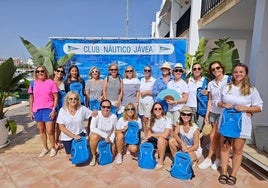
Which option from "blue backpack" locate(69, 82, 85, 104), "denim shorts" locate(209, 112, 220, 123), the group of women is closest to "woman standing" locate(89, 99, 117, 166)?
the group of women

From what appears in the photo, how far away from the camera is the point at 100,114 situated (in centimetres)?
383

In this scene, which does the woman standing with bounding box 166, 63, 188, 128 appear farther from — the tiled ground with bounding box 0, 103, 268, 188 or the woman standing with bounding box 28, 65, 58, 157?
the woman standing with bounding box 28, 65, 58, 157

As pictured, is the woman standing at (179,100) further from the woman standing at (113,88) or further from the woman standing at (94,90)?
the woman standing at (94,90)

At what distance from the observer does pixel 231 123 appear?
2951 millimetres

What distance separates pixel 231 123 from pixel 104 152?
6.84 ft

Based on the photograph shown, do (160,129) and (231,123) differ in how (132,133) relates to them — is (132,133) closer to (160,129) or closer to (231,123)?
(160,129)

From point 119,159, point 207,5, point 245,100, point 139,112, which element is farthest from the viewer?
point 207,5

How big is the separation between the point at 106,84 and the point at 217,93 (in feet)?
6.93

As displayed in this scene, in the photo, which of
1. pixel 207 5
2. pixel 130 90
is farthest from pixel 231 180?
pixel 207 5

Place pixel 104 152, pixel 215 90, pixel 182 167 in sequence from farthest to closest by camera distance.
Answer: pixel 104 152, pixel 215 90, pixel 182 167

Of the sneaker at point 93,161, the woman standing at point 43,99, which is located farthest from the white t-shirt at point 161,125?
the woman standing at point 43,99

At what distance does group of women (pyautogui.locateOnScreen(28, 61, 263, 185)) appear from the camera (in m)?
3.52

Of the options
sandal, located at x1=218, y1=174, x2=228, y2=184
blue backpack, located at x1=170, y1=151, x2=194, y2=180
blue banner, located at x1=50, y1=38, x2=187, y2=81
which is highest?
blue banner, located at x1=50, y1=38, x2=187, y2=81

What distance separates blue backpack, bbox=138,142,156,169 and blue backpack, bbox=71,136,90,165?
0.92 meters
